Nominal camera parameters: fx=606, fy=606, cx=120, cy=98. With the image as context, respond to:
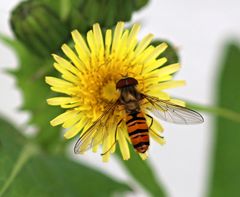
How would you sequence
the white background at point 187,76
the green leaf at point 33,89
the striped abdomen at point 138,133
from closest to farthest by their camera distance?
the striped abdomen at point 138,133, the green leaf at point 33,89, the white background at point 187,76

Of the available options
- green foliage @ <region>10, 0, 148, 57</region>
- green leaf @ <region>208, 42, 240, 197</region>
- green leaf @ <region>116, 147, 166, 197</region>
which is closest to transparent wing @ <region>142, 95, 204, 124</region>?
green foliage @ <region>10, 0, 148, 57</region>

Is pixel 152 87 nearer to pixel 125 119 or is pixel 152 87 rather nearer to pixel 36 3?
pixel 125 119

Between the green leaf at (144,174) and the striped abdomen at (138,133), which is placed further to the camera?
the green leaf at (144,174)

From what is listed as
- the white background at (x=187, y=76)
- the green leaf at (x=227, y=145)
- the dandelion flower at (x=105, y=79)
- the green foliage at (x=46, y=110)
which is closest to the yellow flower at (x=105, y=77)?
the dandelion flower at (x=105, y=79)

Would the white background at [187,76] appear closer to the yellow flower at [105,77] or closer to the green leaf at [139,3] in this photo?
the green leaf at [139,3]

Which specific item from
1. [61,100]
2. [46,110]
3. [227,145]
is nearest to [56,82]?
[61,100]

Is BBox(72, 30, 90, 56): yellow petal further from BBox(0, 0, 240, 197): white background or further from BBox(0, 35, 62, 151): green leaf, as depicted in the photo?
BBox(0, 0, 240, 197): white background

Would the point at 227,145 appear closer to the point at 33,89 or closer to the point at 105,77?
the point at 33,89
